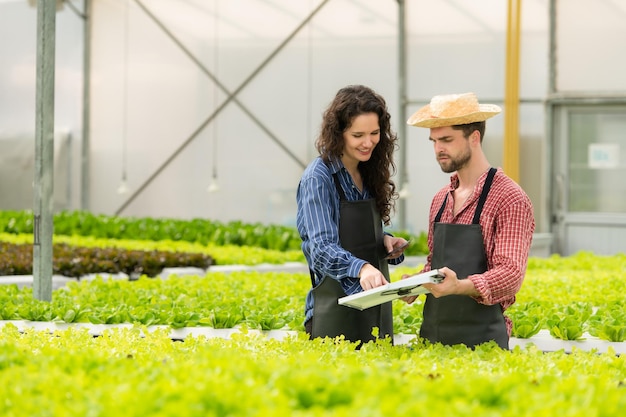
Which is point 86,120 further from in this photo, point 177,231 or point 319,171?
point 319,171

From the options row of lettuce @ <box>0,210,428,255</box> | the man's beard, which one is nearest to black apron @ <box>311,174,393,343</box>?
the man's beard

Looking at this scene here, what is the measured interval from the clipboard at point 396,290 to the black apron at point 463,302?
340mm

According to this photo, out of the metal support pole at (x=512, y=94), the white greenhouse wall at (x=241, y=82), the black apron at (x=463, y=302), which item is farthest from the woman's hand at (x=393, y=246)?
the white greenhouse wall at (x=241, y=82)

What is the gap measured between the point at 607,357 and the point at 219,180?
13553mm

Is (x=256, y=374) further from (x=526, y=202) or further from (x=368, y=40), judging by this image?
(x=368, y=40)

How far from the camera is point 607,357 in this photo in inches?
142

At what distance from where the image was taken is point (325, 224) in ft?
12.9

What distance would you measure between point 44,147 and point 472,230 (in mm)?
2910

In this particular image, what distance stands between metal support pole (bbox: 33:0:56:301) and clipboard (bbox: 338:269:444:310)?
2.85 meters

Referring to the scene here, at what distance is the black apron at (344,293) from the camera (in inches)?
158

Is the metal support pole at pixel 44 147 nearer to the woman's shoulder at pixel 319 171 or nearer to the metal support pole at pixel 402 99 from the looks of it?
the woman's shoulder at pixel 319 171

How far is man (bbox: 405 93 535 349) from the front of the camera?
3748mm

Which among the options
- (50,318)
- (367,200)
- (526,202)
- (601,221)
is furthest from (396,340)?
(601,221)

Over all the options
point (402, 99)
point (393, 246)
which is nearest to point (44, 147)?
point (393, 246)
